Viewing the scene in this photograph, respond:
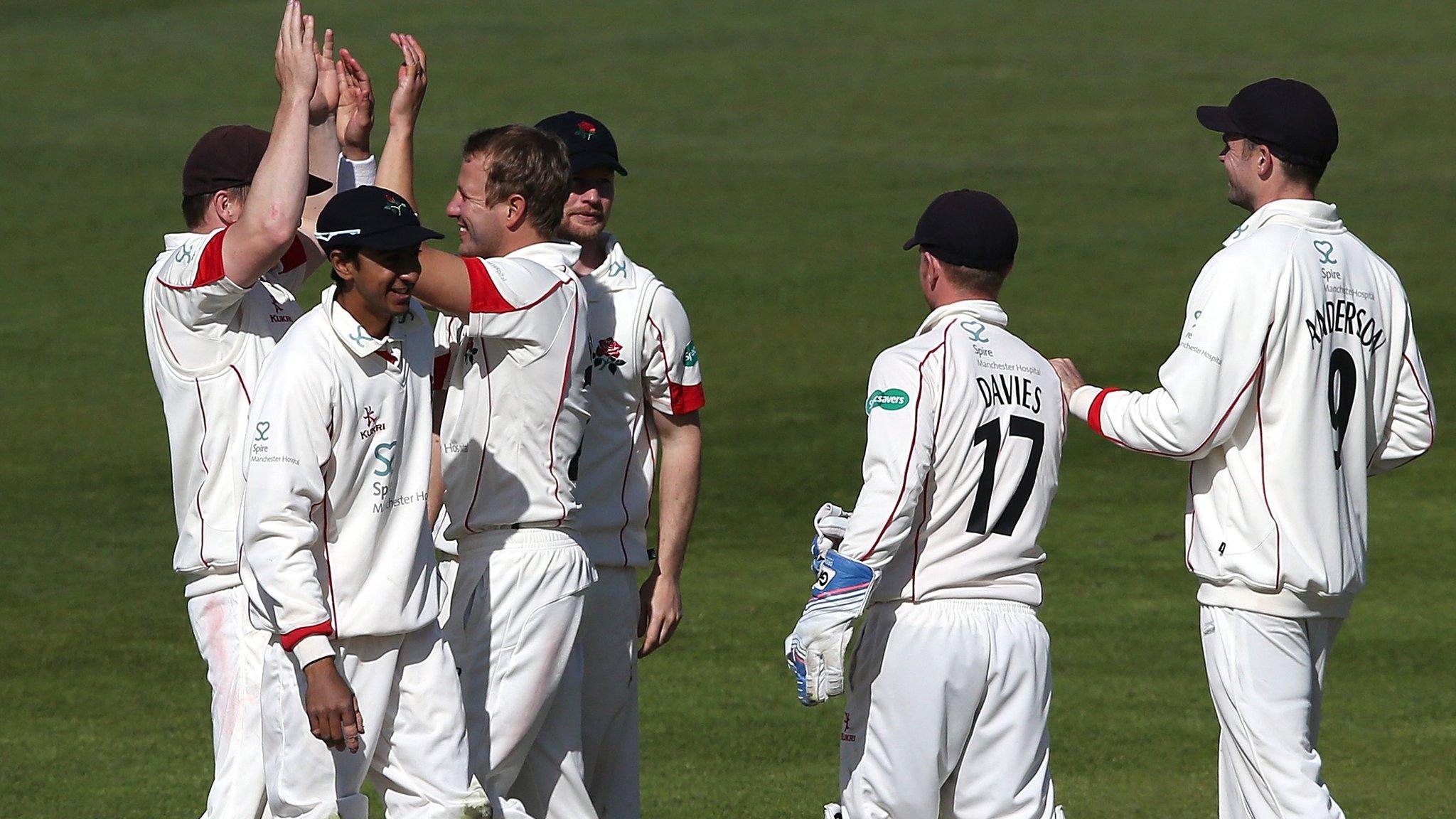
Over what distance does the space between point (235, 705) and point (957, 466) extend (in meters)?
2.29

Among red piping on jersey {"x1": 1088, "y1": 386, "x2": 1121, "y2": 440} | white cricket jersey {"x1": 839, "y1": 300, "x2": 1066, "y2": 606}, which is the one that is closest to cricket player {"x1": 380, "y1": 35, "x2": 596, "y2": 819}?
white cricket jersey {"x1": 839, "y1": 300, "x2": 1066, "y2": 606}

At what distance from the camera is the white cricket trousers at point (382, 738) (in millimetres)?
4953

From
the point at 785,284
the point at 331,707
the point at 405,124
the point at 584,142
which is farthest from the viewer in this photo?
the point at 785,284

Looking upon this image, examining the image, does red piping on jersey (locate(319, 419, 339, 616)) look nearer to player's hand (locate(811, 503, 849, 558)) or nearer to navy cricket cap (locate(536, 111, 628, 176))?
player's hand (locate(811, 503, 849, 558))

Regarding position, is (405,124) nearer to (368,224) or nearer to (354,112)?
(354,112)

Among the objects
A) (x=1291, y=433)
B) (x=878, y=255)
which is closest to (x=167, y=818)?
(x=1291, y=433)

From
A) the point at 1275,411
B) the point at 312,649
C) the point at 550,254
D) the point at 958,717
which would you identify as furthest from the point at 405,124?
the point at 1275,411

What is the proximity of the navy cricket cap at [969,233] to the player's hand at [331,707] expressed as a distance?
2.09 m

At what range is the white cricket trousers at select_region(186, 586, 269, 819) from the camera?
541 centimetres

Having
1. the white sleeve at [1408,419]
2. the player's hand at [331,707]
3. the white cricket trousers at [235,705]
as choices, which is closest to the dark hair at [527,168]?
the white cricket trousers at [235,705]

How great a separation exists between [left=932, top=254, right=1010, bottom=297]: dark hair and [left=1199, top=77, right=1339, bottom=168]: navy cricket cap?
0.84 m

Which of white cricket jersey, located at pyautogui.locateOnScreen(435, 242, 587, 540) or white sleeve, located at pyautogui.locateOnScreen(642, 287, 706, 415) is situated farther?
white sleeve, located at pyautogui.locateOnScreen(642, 287, 706, 415)

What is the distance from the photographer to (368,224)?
4875 mm

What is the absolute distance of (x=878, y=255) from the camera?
2258cm
